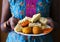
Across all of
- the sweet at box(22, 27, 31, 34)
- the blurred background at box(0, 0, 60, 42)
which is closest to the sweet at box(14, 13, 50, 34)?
the sweet at box(22, 27, 31, 34)

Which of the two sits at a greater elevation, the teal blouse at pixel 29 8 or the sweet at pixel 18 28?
the teal blouse at pixel 29 8

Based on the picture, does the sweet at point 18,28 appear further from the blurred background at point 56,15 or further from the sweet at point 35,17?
the blurred background at point 56,15

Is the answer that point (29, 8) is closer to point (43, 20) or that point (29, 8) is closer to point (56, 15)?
point (43, 20)

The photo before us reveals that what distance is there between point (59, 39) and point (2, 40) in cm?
48

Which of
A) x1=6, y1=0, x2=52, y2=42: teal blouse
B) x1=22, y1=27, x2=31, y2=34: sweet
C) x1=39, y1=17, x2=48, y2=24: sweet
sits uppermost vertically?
x1=6, y1=0, x2=52, y2=42: teal blouse

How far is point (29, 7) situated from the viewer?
879 mm

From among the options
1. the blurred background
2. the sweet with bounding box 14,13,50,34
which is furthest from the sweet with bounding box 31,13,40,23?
the blurred background

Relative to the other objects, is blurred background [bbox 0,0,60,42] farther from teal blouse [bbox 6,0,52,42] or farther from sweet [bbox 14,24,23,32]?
sweet [bbox 14,24,23,32]

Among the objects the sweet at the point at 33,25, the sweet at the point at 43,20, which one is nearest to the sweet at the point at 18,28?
the sweet at the point at 33,25

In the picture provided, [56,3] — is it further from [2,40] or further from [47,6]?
[2,40]

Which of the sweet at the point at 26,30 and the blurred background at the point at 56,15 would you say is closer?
the sweet at the point at 26,30

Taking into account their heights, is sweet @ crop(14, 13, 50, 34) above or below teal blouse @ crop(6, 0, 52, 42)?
below

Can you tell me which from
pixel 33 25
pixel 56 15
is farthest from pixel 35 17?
pixel 56 15

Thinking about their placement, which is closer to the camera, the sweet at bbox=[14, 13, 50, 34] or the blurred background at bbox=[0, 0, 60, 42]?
the sweet at bbox=[14, 13, 50, 34]
